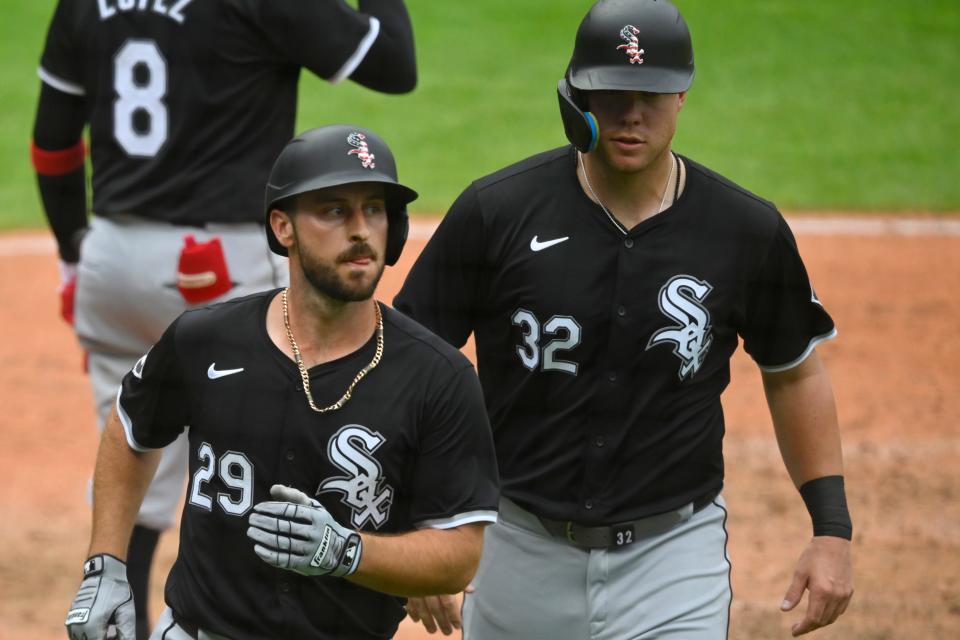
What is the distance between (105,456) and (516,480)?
89 centimetres

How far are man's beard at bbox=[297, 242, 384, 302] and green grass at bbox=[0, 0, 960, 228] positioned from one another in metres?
7.30

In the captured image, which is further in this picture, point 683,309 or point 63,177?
point 63,177

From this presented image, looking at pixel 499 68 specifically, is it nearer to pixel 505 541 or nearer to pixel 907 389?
pixel 907 389

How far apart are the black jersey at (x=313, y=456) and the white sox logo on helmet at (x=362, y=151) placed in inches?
12.3

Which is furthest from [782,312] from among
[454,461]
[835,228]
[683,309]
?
[835,228]

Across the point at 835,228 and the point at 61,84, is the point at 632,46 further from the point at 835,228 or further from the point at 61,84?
the point at 835,228

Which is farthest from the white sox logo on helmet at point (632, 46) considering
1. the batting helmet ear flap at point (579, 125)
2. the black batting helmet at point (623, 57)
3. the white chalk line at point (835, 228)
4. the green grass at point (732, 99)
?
the green grass at point (732, 99)

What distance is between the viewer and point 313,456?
297 centimetres

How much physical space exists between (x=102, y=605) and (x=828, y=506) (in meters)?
1.56

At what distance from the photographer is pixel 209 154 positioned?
14.0 ft

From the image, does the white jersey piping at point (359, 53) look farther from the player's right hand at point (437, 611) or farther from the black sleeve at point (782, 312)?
the player's right hand at point (437, 611)

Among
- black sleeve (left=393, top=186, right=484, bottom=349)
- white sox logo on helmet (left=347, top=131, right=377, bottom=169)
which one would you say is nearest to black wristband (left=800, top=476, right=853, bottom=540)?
black sleeve (left=393, top=186, right=484, bottom=349)

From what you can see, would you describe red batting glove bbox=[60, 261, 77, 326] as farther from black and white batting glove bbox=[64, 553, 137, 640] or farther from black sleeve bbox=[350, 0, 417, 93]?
black and white batting glove bbox=[64, 553, 137, 640]

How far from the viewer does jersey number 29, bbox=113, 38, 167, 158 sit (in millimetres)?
4254
